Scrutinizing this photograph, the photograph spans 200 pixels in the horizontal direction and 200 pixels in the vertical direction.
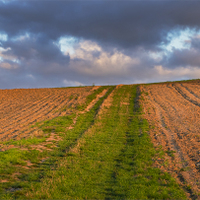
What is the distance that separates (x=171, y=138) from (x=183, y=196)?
25.0 feet

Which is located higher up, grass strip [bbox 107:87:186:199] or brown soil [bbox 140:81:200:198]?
brown soil [bbox 140:81:200:198]

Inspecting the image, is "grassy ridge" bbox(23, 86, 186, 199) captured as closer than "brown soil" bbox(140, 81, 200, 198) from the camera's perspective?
Yes

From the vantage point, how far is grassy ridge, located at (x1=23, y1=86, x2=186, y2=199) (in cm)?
757

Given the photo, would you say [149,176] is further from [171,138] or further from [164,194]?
[171,138]

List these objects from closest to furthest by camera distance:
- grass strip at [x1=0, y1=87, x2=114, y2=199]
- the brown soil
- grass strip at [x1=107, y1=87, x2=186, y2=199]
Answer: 1. grass strip at [x1=107, y1=87, x2=186, y2=199]
2. grass strip at [x1=0, y1=87, x2=114, y2=199]
3. the brown soil

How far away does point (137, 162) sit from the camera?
10.7 meters

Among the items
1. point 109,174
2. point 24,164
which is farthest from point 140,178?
point 24,164

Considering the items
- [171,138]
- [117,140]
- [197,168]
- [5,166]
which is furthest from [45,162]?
[171,138]

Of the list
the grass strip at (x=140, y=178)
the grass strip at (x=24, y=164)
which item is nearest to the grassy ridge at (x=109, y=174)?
the grass strip at (x=140, y=178)

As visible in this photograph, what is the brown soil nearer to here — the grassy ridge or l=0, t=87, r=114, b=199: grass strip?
the grassy ridge

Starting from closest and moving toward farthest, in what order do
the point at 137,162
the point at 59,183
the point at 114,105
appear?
the point at 59,183, the point at 137,162, the point at 114,105

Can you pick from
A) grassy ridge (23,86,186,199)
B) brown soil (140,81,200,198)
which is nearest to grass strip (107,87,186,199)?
grassy ridge (23,86,186,199)

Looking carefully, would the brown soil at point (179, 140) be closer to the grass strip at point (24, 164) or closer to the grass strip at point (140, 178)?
the grass strip at point (140, 178)

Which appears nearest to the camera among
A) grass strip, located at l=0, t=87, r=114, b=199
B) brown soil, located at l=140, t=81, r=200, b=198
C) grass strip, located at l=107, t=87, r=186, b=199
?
grass strip, located at l=107, t=87, r=186, b=199
